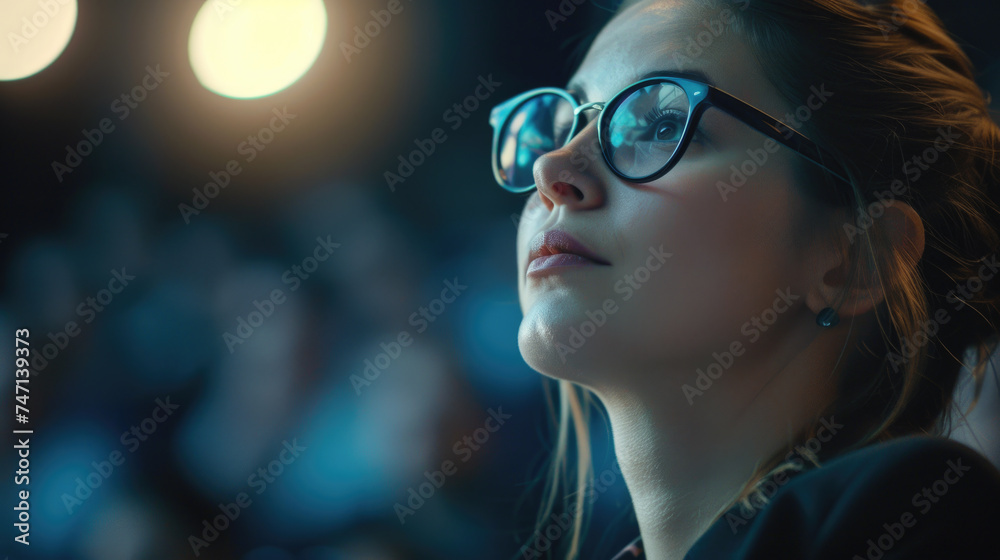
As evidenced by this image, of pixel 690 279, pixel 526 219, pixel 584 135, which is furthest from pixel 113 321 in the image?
pixel 690 279

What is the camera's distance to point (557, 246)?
806mm

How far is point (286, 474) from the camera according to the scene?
1.54 m

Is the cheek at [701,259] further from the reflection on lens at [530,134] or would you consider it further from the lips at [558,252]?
the reflection on lens at [530,134]

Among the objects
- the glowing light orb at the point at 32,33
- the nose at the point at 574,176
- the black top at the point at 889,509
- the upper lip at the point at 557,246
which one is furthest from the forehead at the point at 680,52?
the glowing light orb at the point at 32,33

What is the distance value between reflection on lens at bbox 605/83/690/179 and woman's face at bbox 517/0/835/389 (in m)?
0.02

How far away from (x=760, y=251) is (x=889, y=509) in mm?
310

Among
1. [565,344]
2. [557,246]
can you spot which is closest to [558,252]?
[557,246]

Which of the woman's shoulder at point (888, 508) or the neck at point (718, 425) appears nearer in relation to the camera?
the woman's shoulder at point (888, 508)

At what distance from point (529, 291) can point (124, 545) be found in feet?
3.39

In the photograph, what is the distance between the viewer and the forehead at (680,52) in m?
0.79

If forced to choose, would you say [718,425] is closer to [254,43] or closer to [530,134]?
[530,134]

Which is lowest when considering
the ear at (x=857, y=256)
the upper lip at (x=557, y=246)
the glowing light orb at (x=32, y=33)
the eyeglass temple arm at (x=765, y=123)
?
the ear at (x=857, y=256)

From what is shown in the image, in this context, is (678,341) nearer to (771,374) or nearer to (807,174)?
(771,374)

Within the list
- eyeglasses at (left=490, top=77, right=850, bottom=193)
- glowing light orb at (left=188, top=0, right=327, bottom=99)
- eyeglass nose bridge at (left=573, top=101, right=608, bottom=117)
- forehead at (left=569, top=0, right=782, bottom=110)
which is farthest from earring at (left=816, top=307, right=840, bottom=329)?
glowing light orb at (left=188, top=0, right=327, bottom=99)
